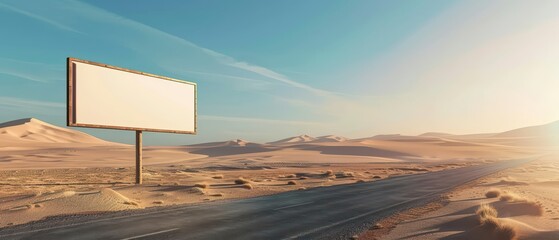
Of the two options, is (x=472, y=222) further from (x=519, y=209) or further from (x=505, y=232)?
(x=519, y=209)

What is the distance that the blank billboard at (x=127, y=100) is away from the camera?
25.0m

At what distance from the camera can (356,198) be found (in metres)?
21.5

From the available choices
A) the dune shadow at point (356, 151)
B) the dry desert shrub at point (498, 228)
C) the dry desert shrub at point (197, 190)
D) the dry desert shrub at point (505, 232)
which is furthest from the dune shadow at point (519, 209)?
the dune shadow at point (356, 151)

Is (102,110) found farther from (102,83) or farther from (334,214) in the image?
(334,214)

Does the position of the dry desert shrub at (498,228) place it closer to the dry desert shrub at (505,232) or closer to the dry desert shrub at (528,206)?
the dry desert shrub at (505,232)

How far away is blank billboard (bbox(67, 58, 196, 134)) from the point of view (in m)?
25.0

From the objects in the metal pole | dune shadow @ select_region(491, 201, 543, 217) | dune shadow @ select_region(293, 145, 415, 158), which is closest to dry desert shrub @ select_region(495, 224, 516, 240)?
dune shadow @ select_region(491, 201, 543, 217)

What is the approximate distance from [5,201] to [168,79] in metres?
15.1

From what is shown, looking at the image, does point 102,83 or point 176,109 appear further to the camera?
point 176,109

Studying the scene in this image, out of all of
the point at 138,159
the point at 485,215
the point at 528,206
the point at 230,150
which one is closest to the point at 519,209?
the point at 528,206

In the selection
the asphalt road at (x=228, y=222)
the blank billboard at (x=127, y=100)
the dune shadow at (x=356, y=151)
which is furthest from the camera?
the dune shadow at (x=356, y=151)

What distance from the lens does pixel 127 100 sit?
28.2 m

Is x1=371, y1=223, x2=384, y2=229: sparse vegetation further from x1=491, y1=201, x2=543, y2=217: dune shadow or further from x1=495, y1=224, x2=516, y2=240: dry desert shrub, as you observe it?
x1=491, y1=201, x2=543, y2=217: dune shadow

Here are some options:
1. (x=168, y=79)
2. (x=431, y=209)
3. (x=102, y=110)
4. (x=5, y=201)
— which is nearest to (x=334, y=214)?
(x=431, y=209)
